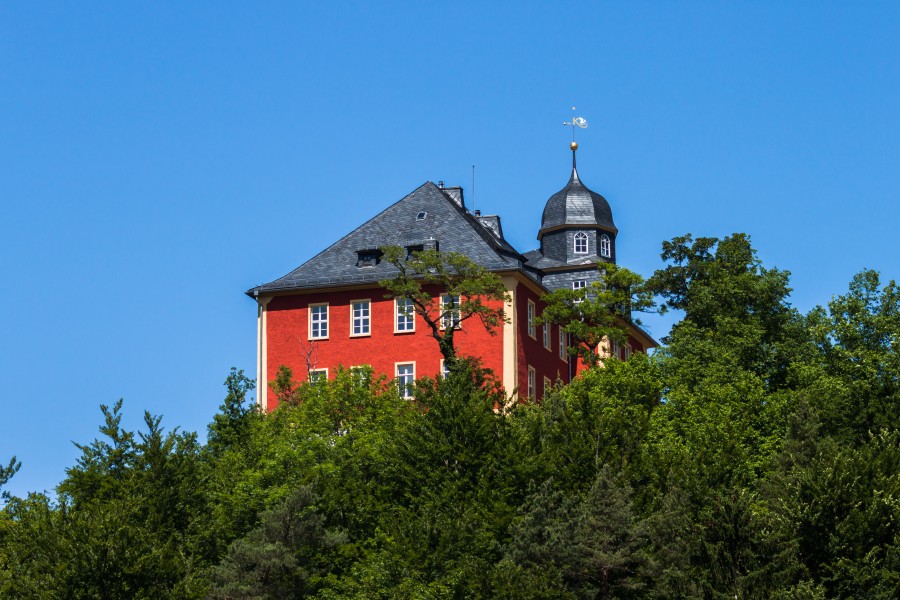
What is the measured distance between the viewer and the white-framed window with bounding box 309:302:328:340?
81.8m

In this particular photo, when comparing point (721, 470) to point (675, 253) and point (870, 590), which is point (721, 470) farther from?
point (675, 253)

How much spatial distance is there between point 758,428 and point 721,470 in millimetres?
13222

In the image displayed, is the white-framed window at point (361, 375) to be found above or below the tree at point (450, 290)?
below

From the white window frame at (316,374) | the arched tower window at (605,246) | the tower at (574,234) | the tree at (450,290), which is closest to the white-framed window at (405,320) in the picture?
the white window frame at (316,374)

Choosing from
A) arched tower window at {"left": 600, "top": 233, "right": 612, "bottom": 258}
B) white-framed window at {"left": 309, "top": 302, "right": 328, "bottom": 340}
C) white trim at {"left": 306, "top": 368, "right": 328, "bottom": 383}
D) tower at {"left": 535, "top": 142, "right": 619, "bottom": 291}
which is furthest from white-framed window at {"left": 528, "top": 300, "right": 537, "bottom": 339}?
arched tower window at {"left": 600, "top": 233, "right": 612, "bottom": 258}

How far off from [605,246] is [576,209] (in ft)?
9.09

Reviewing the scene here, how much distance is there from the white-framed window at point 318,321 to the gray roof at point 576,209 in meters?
24.9

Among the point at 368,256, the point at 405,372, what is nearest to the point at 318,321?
the point at 368,256

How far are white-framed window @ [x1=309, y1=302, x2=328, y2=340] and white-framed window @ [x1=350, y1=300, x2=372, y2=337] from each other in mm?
1282

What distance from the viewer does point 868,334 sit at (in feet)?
237

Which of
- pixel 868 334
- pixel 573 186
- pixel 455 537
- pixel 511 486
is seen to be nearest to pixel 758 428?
pixel 868 334

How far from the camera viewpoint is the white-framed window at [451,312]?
72381 mm

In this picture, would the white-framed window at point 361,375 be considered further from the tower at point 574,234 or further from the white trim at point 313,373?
the tower at point 574,234

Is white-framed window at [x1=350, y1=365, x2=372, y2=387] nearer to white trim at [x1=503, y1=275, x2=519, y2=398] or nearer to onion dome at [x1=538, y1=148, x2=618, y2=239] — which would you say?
white trim at [x1=503, y1=275, x2=519, y2=398]
